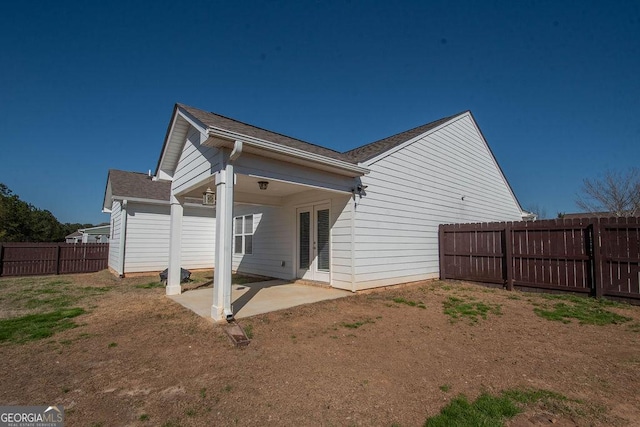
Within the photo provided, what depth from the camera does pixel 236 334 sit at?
4.27 metres

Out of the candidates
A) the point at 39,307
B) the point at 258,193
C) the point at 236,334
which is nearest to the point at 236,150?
the point at 236,334

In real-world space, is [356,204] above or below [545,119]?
below

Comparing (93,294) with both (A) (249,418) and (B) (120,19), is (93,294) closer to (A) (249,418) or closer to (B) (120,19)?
(B) (120,19)

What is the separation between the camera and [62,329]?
4.87 meters

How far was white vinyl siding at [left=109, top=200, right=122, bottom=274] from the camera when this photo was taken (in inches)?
499

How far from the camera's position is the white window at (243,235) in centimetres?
1155

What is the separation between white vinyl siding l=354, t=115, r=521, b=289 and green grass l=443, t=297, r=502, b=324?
2.01m

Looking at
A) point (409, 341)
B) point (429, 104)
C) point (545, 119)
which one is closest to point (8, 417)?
point (409, 341)

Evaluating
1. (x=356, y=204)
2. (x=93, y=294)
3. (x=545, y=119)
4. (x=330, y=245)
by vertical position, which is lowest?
(x=93, y=294)

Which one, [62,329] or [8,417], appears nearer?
[8,417]

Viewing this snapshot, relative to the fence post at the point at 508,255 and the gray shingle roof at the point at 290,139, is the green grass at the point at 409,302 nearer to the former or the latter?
the fence post at the point at 508,255

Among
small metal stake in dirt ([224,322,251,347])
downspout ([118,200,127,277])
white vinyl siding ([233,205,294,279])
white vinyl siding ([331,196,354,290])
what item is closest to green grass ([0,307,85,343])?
small metal stake in dirt ([224,322,251,347])

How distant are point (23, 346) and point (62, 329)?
0.74 meters

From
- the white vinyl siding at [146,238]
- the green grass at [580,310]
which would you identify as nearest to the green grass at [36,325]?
the white vinyl siding at [146,238]
